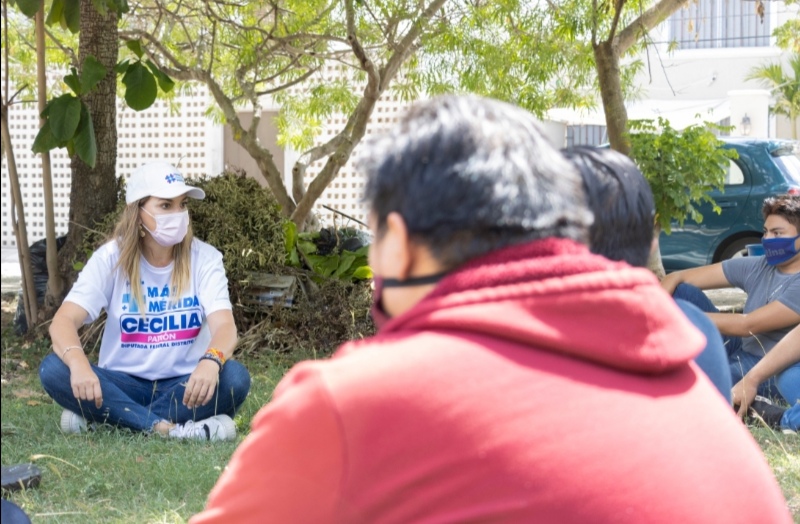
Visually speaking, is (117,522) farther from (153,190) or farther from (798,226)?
(798,226)

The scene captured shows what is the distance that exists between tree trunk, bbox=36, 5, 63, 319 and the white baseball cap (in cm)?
229

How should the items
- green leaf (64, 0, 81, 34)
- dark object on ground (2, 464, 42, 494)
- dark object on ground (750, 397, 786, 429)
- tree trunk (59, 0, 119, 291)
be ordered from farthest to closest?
1. tree trunk (59, 0, 119, 291)
2. green leaf (64, 0, 81, 34)
3. dark object on ground (750, 397, 786, 429)
4. dark object on ground (2, 464, 42, 494)

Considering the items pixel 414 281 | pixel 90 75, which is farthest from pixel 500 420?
pixel 90 75

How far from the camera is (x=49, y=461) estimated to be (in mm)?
3926

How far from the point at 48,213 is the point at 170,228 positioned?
9.06 feet

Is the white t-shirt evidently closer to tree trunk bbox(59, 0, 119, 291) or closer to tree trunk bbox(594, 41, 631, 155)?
tree trunk bbox(59, 0, 119, 291)

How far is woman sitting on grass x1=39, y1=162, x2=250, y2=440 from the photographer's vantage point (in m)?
4.31

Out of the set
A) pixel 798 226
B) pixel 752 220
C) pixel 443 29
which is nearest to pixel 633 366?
pixel 798 226

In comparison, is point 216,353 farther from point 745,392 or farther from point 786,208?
point 786,208

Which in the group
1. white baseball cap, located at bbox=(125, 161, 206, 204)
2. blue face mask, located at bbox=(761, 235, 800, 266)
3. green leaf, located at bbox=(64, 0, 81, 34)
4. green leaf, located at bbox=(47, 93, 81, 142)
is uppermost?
green leaf, located at bbox=(64, 0, 81, 34)

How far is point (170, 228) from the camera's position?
175 inches

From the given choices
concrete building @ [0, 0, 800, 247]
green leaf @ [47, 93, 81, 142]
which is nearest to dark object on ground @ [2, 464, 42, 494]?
green leaf @ [47, 93, 81, 142]

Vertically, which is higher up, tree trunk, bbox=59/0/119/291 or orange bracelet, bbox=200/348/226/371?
tree trunk, bbox=59/0/119/291

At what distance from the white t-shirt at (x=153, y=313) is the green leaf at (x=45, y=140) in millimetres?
1918
